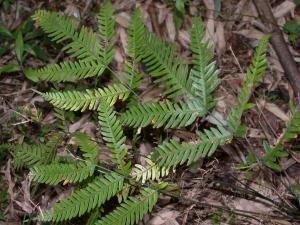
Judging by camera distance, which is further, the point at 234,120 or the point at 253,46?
the point at 253,46

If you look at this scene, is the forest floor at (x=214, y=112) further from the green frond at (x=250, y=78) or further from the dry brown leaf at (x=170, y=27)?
the green frond at (x=250, y=78)

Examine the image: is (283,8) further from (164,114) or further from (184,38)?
(164,114)

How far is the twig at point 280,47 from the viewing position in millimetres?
2666

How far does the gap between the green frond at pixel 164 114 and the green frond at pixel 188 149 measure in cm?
14

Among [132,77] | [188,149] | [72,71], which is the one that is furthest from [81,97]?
[188,149]

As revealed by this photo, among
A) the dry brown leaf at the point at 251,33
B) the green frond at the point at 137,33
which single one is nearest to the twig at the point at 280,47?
the dry brown leaf at the point at 251,33

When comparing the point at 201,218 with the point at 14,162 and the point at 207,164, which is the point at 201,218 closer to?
the point at 207,164

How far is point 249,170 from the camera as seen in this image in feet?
8.39

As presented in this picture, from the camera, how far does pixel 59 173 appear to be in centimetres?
243

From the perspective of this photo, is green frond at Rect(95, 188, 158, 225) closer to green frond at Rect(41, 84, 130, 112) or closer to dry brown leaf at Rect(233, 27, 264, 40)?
green frond at Rect(41, 84, 130, 112)

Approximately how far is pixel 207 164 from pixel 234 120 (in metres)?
0.39

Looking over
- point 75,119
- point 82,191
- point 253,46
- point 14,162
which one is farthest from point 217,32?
point 14,162

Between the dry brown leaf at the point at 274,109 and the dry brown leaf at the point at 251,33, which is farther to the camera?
the dry brown leaf at the point at 251,33

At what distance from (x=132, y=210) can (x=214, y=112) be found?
818 mm
